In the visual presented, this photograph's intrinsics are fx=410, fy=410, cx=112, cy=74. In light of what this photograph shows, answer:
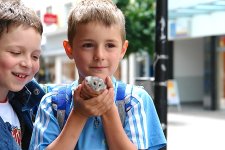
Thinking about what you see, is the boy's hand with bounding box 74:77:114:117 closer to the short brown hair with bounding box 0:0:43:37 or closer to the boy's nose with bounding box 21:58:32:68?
the boy's nose with bounding box 21:58:32:68

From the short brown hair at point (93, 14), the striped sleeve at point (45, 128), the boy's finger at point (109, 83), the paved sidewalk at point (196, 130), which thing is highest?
the short brown hair at point (93, 14)

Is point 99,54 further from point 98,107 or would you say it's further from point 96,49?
point 98,107

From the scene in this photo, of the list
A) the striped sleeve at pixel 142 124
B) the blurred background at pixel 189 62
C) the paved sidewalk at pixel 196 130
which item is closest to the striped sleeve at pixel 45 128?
the striped sleeve at pixel 142 124

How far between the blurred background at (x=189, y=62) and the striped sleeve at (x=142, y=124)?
6330 millimetres

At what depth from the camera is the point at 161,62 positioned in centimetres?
382

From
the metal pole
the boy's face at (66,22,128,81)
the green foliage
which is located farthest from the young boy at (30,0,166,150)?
the green foliage

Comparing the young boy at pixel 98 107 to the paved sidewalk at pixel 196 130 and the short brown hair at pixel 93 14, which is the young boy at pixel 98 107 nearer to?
the short brown hair at pixel 93 14

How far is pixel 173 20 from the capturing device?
18.8 meters

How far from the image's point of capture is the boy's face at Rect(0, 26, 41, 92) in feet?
4.96

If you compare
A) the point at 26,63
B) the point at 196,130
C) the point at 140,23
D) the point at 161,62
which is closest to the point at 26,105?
the point at 26,63

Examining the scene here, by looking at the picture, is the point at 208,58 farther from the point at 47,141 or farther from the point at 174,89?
the point at 47,141

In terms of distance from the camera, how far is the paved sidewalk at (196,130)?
9508 millimetres

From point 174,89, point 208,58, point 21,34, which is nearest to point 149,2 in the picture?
point 174,89

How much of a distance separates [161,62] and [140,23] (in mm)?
10412
